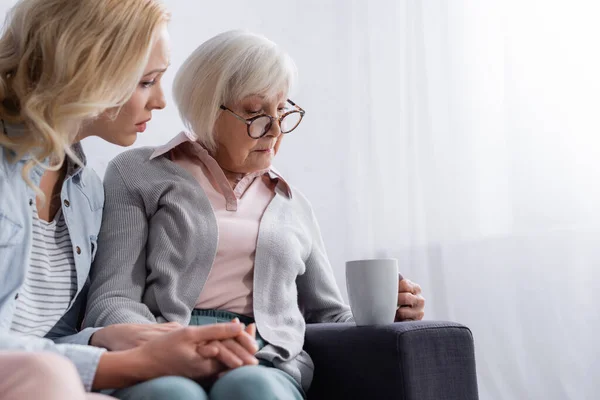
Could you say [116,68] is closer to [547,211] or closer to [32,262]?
[32,262]

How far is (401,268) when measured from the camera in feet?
9.14

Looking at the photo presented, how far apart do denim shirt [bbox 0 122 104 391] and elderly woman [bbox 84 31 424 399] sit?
50 mm

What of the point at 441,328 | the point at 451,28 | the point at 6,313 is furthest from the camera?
the point at 451,28

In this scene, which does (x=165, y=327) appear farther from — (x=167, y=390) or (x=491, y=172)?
(x=491, y=172)

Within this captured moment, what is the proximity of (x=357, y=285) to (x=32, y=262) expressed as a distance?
0.58 m

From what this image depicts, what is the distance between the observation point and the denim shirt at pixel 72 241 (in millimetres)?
1029

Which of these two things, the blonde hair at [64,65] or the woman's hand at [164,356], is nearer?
the woman's hand at [164,356]

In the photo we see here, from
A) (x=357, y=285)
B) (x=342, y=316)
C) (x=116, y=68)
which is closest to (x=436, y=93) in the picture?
(x=342, y=316)

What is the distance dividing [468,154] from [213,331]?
1.79 meters

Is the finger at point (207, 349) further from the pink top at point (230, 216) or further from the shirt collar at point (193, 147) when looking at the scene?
the shirt collar at point (193, 147)

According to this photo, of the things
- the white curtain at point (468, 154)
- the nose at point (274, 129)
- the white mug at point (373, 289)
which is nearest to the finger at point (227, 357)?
the white mug at point (373, 289)

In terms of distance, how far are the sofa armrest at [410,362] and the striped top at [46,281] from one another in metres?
0.53

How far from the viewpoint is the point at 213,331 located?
3.53 feet

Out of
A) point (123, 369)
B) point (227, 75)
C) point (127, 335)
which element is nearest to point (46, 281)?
point (127, 335)
